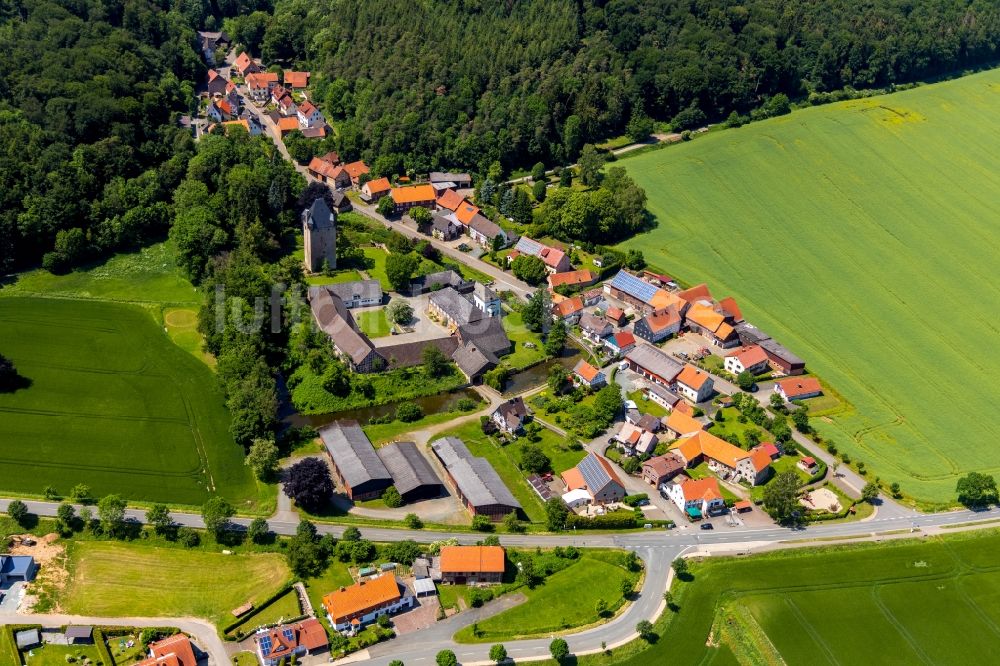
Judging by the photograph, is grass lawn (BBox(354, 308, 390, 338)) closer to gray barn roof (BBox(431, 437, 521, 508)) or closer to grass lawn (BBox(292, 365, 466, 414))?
grass lawn (BBox(292, 365, 466, 414))

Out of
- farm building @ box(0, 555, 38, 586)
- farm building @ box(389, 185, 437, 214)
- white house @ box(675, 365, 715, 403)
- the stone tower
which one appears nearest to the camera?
farm building @ box(0, 555, 38, 586)

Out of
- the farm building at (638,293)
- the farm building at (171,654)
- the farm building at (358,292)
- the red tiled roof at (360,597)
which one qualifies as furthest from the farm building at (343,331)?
the farm building at (171,654)

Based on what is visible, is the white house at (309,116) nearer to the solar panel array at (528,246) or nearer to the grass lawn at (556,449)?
the solar panel array at (528,246)

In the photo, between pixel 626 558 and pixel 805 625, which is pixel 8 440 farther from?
pixel 805 625

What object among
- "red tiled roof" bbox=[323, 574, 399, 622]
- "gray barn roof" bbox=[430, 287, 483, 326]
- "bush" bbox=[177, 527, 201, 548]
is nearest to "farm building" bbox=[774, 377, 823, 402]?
"gray barn roof" bbox=[430, 287, 483, 326]

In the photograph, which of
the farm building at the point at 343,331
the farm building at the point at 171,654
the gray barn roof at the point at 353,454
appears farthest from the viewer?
the farm building at the point at 343,331
